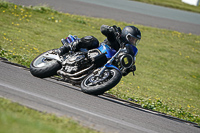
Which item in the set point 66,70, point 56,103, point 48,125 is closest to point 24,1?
point 66,70

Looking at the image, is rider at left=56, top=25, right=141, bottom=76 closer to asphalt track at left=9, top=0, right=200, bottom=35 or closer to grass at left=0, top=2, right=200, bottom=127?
grass at left=0, top=2, right=200, bottom=127

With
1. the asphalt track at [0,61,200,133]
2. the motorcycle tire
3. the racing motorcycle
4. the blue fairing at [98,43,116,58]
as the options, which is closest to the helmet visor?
the racing motorcycle

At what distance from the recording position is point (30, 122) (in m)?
3.79

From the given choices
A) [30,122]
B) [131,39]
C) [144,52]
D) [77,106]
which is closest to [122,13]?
[144,52]

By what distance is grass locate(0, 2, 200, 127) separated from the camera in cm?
978

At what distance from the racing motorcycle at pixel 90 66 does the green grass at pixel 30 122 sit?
244cm

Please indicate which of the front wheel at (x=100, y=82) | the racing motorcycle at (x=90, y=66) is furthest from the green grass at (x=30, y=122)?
the racing motorcycle at (x=90, y=66)

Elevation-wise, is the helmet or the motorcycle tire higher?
the helmet

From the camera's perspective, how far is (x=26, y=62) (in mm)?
9586

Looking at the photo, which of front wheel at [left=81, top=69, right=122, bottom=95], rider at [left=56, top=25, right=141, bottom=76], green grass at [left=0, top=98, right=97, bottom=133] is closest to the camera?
green grass at [left=0, top=98, right=97, bottom=133]

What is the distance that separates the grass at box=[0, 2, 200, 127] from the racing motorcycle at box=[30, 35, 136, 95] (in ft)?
4.79

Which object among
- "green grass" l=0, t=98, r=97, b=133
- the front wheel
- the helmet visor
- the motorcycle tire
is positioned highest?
the helmet visor

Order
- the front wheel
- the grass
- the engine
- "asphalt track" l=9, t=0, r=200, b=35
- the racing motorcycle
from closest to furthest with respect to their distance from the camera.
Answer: the front wheel, the racing motorcycle, the engine, the grass, "asphalt track" l=9, t=0, r=200, b=35

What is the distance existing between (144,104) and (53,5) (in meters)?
15.7
